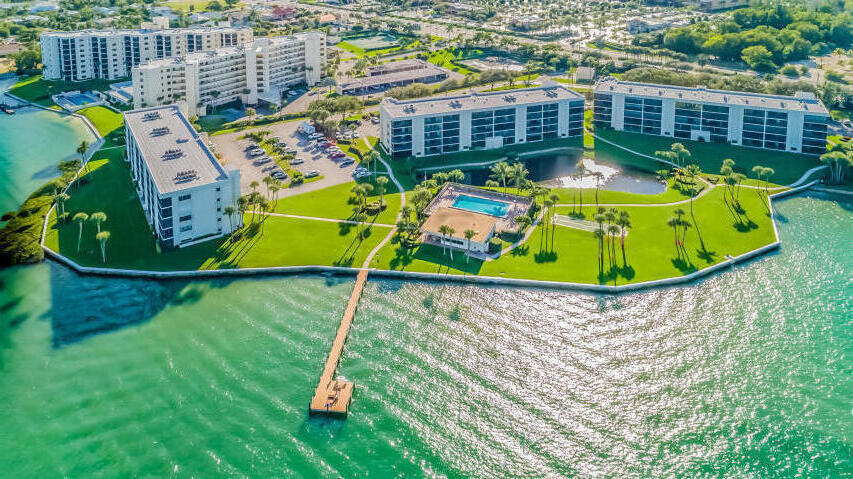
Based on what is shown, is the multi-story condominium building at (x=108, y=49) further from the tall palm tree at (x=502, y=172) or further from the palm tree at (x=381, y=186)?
the tall palm tree at (x=502, y=172)

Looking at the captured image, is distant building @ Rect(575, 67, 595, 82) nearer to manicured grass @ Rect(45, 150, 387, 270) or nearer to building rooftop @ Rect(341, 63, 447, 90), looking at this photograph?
building rooftop @ Rect(341, 63, 447, 90)

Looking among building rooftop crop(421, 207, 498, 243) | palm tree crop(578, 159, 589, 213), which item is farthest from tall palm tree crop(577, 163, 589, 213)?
building rooftop crop(421, 207, 498, 243)

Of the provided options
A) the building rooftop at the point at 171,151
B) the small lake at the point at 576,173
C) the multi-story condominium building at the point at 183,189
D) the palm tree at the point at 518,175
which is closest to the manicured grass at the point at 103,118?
the building rooftop at the point at 171,151

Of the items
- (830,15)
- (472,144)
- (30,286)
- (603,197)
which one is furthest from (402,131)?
(830,15)

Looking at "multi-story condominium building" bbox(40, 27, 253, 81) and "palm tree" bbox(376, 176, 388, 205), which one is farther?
"multi-story condominium building" bbox(40, 27, 253, 81)

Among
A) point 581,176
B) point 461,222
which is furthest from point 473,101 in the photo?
point 461,222

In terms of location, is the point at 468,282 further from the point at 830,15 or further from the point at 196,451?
the point at 830,15
